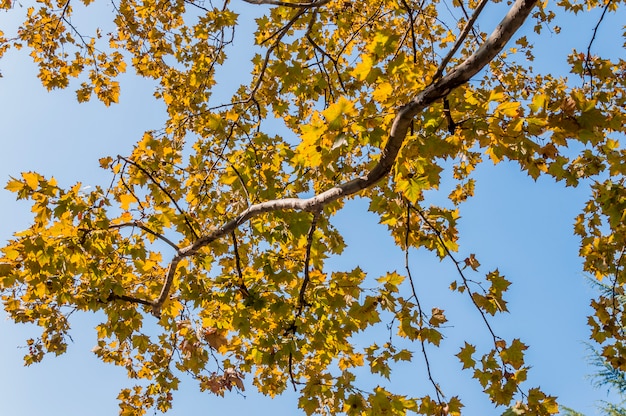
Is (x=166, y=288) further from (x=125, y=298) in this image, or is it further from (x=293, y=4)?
(x=293, y=4)

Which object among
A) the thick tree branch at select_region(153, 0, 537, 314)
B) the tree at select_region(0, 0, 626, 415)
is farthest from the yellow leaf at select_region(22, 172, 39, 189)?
the thick tree branch at select_region(153, 0, 537, 314)

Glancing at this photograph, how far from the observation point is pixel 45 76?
657 centimetres

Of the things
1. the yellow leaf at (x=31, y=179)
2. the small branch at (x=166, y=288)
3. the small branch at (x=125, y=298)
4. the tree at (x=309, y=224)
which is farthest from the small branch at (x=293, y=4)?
the small branch at (x=125, y=298)

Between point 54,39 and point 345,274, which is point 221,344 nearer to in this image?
point 345,274

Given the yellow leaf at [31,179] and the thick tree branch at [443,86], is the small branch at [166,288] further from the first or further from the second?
the thick tree branch at [443,86]

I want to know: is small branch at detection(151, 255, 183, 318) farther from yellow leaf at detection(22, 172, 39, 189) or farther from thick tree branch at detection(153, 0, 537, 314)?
thick tree branch at detection(153, 0, 537, 314)

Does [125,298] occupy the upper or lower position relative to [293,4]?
lower

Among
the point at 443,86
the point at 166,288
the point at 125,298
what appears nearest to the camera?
the point at 443,86

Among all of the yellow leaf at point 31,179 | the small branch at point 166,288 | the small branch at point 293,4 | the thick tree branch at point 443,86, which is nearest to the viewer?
the thick tree branch at point 443,86

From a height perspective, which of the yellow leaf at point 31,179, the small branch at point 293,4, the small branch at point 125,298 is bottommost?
the small branch at point 125,298

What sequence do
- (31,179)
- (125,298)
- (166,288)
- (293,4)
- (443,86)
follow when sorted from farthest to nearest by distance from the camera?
(166,288) → (125,298) → (293,4) → (31,179) → (443,86)

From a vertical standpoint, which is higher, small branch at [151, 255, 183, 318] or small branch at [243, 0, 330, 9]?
small branch at [243, 0, 330, 9]

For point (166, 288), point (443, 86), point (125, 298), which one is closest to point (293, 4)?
point (443, 86)

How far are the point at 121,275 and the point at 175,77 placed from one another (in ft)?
11.6
